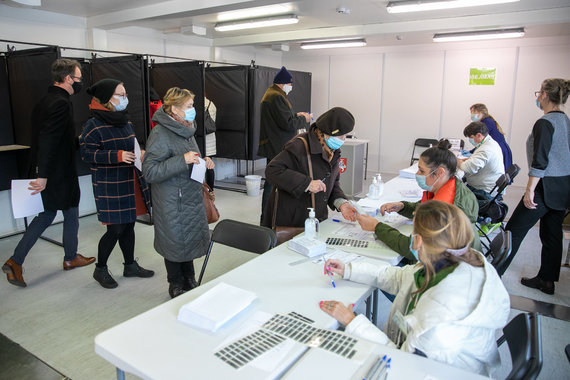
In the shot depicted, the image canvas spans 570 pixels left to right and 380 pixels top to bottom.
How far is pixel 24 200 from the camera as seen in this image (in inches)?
126

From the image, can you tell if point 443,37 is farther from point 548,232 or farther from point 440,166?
point 440,166

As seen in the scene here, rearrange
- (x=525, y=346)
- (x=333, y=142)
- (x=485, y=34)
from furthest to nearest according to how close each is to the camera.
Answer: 1. (x=485, y=34)
2. (x=333, y=142)
3. (x=525, y=346)

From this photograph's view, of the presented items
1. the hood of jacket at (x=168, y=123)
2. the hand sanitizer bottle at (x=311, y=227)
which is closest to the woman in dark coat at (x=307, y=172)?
the hand sanitizer bottle at (x=311, y=227)

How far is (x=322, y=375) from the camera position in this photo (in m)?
1.14

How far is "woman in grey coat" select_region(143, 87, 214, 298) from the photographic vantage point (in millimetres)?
2443

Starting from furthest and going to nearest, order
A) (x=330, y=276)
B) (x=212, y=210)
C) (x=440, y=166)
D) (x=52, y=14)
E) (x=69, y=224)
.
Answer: (x=52, y=14) → (x=69, y=224) → (x=212, y=210) → (x=440, y=166) → (x=330, y=276)

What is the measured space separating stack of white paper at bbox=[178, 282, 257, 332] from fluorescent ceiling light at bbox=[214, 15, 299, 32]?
15.5ft

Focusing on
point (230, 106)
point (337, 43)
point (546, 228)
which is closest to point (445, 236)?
point (546, 228)

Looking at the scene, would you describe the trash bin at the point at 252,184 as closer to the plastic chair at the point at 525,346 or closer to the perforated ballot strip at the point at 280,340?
the perforated ballot strip at the point at 280,340

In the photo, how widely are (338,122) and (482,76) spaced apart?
612 cm

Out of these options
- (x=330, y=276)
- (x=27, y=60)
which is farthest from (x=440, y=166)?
(x=27, y=60)

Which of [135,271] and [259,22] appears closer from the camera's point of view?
[135,271]

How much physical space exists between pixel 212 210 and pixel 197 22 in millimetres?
4219

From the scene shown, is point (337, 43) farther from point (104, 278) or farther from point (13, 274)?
point (13, 274)
